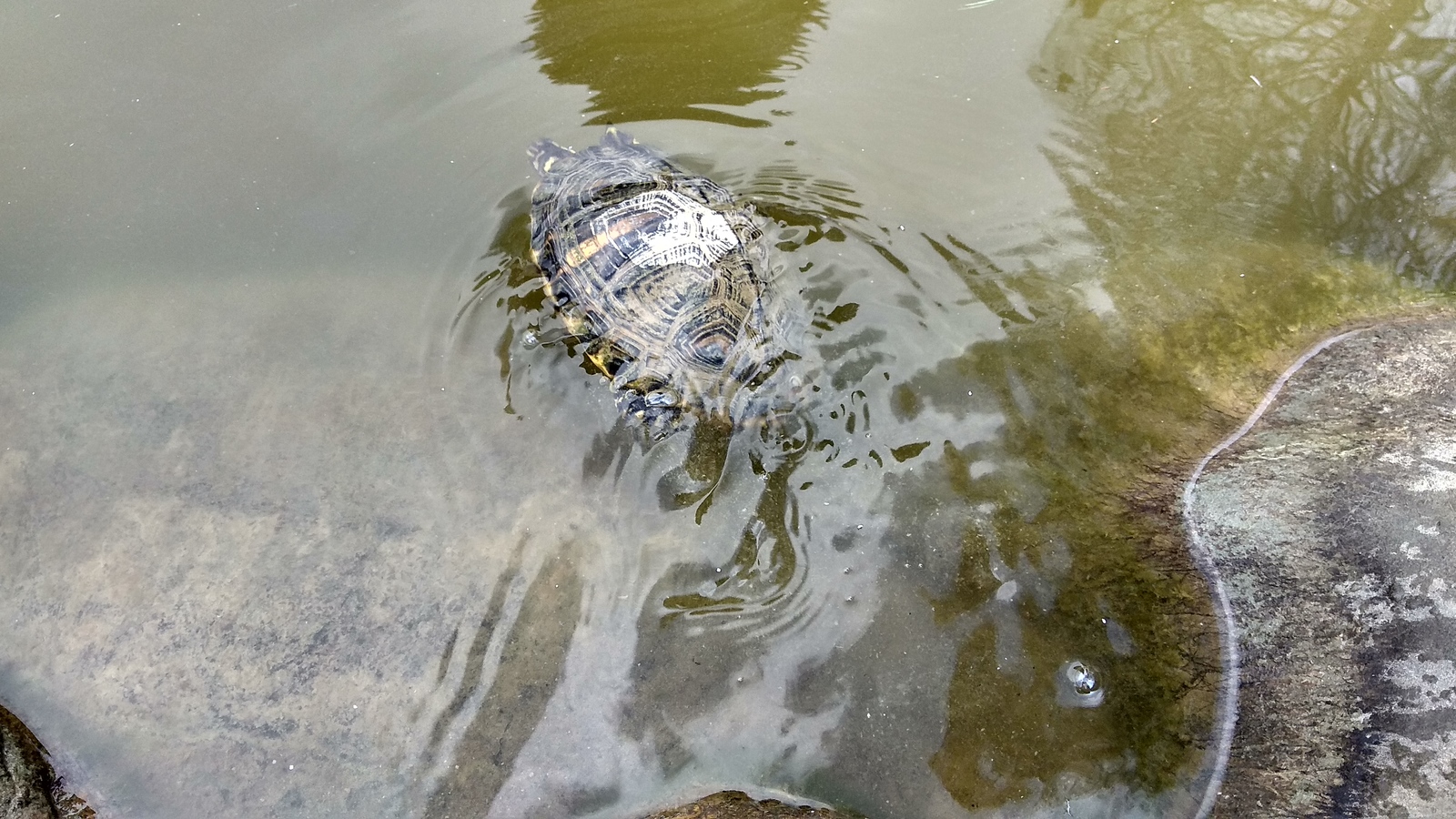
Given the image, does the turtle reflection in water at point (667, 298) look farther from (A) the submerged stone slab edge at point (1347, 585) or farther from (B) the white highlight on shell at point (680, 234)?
(A) the submerged stone slab edge at point (1347, 585)

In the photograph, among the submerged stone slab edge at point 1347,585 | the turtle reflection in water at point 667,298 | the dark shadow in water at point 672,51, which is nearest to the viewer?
the submerged stone slab edge at point 1347,585

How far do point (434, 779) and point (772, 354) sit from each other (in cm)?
223

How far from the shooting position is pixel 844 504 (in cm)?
315

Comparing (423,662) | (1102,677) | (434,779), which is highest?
(1102,677)

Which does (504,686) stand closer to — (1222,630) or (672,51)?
(1222,630)

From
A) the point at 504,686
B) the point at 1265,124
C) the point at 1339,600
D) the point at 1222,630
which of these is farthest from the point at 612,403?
the point at 1265,124

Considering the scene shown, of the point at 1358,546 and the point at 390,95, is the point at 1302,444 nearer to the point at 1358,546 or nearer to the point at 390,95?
the point at 1358,546

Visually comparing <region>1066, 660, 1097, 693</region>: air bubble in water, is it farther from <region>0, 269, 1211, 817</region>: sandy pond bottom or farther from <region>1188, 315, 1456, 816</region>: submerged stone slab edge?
<region>1188, 315, 1456, 816</region>: submerged stone slab edge

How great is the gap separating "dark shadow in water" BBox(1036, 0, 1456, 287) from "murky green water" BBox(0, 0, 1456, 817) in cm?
2

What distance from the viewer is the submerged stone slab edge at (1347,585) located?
2.43 meters

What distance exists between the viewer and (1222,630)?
287 centimetres

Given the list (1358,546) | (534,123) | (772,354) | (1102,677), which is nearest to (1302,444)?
(1358,546)

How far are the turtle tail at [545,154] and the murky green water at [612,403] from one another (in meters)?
0.18

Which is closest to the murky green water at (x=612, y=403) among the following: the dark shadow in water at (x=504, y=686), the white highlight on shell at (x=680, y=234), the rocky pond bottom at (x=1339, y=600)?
the dark shadow in water at (x=504, y=686)
